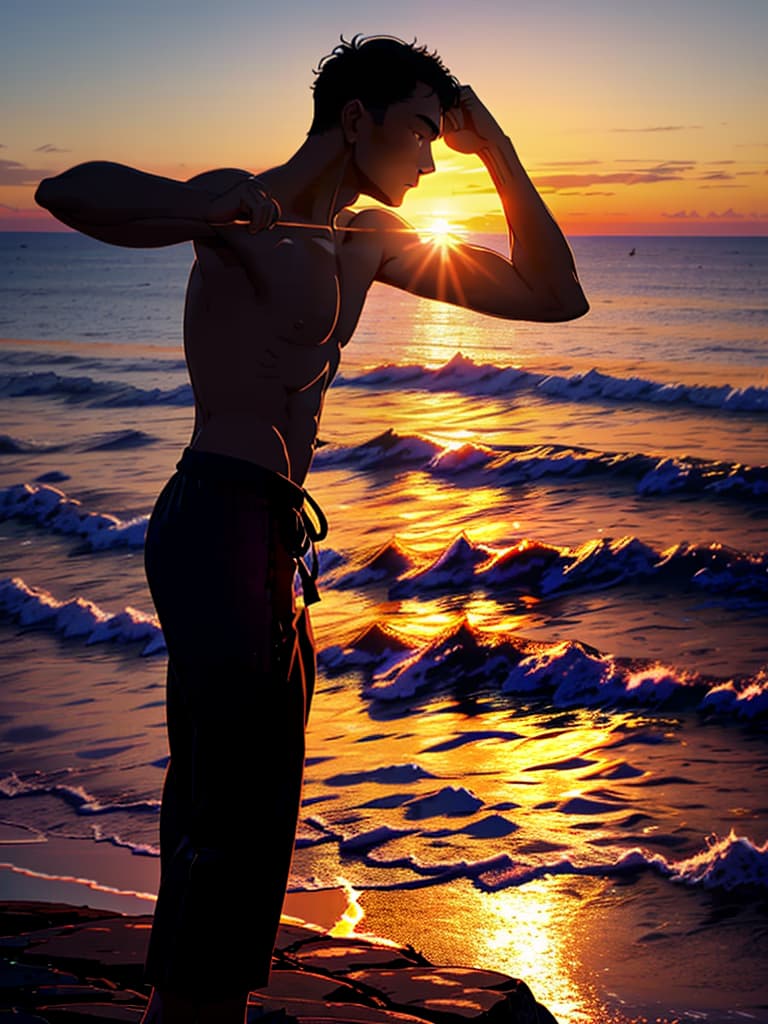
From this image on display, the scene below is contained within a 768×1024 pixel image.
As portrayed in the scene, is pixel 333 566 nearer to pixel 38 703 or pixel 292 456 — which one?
pixel 38 703

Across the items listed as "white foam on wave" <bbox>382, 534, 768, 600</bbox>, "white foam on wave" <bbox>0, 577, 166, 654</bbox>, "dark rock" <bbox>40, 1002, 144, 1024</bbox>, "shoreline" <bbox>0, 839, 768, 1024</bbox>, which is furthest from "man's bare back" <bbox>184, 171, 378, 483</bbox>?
"white foam on wave" <bbox>382, 534, 768, 600</bbox>

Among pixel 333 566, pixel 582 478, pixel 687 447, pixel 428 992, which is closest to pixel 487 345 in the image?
pixel 687 447

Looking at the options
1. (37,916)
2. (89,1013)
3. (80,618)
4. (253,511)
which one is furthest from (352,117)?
(80,618)

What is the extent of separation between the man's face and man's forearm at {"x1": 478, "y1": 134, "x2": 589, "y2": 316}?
247 millimetres

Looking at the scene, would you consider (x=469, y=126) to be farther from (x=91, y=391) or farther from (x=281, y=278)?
(x=91, y=391)

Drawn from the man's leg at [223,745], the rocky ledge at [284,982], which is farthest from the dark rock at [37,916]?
the man's leg at [223,745]

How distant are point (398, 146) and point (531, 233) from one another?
1.39 ft

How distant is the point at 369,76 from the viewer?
2.82m

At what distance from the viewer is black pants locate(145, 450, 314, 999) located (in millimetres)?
2838

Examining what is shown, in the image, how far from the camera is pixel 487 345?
43.8 metres

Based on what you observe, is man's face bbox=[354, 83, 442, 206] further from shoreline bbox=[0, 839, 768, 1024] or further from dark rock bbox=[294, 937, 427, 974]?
shoreline bbox=[0, 839, 768, 1024]

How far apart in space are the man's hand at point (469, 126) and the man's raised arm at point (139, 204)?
69cm

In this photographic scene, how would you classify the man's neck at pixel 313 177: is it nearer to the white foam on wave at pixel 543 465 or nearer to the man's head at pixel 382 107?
the man's head at pixel 382 107

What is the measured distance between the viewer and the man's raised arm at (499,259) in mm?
3113
